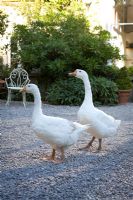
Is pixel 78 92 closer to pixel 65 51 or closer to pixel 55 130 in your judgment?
pixel 65 51

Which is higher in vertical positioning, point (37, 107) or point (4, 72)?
point (4, 72)

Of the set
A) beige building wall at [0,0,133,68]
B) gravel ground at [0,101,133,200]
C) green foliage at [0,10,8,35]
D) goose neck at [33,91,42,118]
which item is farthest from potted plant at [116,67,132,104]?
goose neck at [33,91,42,118]

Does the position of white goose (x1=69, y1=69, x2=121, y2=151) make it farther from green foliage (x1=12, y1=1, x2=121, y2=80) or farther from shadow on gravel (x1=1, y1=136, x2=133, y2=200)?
green foliage (x1=12, y1=1, x2=121, y2=80)

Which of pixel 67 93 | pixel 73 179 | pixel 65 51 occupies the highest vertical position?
pixel 65 51

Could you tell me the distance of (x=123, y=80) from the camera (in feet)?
38.1

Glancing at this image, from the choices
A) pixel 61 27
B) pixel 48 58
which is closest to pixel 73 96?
pixel 48 58

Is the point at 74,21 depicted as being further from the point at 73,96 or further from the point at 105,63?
the point at 73,96

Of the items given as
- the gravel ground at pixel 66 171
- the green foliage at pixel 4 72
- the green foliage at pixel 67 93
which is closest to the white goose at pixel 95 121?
the gravel ground at pixel 66 171

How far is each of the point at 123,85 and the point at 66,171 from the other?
7.68m

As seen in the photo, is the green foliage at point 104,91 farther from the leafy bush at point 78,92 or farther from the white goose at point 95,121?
the white goose at point 95,121

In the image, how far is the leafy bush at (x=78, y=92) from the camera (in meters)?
10.7

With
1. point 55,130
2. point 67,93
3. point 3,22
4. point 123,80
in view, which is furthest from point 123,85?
point 55,130

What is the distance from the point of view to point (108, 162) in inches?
176

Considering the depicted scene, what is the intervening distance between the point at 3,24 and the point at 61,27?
1.60 metres
